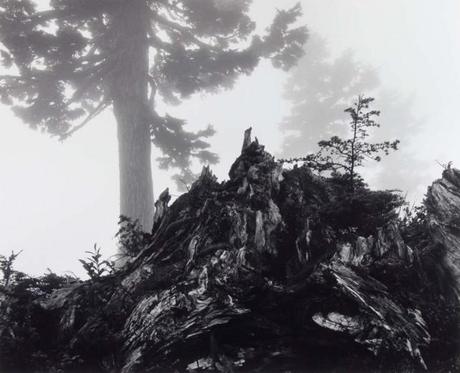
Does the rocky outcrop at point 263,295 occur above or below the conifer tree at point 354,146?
below

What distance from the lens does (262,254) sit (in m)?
3.88

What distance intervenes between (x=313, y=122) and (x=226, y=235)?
30.6 m

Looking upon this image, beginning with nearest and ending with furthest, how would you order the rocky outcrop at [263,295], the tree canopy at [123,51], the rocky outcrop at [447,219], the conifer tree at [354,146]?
1. the rocky outcrop at [263,295]
2. the rocky outcrop at [447,219]
3. the conifer tree at [354,146]
4. the tree canopy at [123,51]

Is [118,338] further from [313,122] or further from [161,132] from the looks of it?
[313,122]

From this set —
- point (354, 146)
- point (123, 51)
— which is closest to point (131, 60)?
point (123, 51)

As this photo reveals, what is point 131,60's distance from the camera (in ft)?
39.9

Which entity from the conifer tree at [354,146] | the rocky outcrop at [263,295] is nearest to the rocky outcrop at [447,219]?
the rocky outcrop at [263,295]

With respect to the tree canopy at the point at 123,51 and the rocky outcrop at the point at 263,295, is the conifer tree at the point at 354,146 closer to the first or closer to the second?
the rocky outcrop at the point at 263,295

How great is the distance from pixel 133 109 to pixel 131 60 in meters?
1.60

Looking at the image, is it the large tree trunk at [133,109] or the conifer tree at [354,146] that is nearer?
the conifer tree at [354,146]

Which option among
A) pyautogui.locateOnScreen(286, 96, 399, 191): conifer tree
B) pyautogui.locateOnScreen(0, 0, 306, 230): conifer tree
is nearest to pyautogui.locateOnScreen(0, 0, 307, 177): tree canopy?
pyautogui.locateOnScreen(0, 0, 306, 230): conifer tree

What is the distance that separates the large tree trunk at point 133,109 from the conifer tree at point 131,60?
1.2 inches

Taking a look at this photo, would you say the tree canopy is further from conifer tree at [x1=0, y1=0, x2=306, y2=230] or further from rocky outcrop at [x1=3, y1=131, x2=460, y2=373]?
rocky outcrop at [x1=3, y1=131, x2=460, y2=373]

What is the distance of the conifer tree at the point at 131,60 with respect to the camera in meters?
11.1
